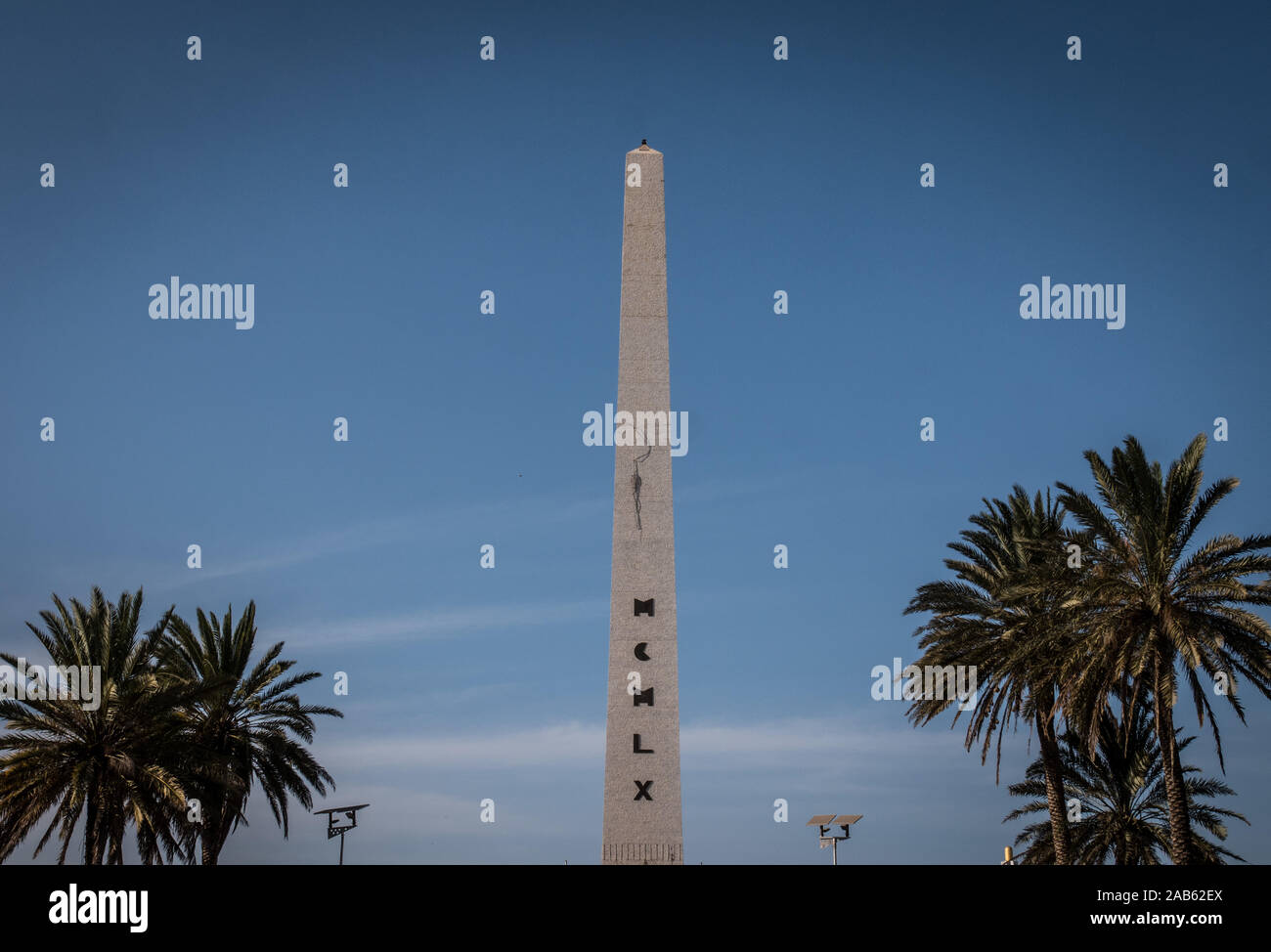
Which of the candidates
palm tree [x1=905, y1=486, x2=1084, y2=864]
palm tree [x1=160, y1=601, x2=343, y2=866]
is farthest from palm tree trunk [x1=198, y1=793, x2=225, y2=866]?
palm tree [x1=905, y1=486, x2=1084, y2=864]

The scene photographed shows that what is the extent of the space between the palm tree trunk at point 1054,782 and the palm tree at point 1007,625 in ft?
0.09

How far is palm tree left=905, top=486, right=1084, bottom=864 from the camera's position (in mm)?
30677

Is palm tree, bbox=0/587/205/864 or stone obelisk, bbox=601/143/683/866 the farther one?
palm tree, bbox=0/587/205/864

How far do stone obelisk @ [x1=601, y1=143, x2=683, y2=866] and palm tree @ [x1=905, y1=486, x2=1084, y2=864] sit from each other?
33.6 ft

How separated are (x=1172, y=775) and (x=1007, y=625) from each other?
22.3ft

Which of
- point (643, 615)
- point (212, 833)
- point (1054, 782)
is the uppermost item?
point (643, 615)

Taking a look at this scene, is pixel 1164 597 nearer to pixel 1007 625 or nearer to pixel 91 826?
pixel 1007 625

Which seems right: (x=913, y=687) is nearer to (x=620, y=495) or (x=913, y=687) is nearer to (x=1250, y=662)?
(x=1250, y=662)

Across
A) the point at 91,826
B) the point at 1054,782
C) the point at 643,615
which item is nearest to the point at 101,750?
the point at 91,826

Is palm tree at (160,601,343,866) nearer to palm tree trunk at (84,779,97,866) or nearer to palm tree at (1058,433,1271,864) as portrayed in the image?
palm tree trunk at (84,779,97,866)

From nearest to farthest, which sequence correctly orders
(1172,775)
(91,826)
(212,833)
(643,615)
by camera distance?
(643,615) → (1172,775) → (91,826) → (212,833)

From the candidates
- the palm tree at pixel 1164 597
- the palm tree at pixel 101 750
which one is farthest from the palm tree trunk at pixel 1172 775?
the palm tree at pixel 101 750

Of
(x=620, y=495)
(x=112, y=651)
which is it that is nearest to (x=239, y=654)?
(x=112, y=651)

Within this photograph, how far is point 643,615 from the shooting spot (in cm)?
2466
